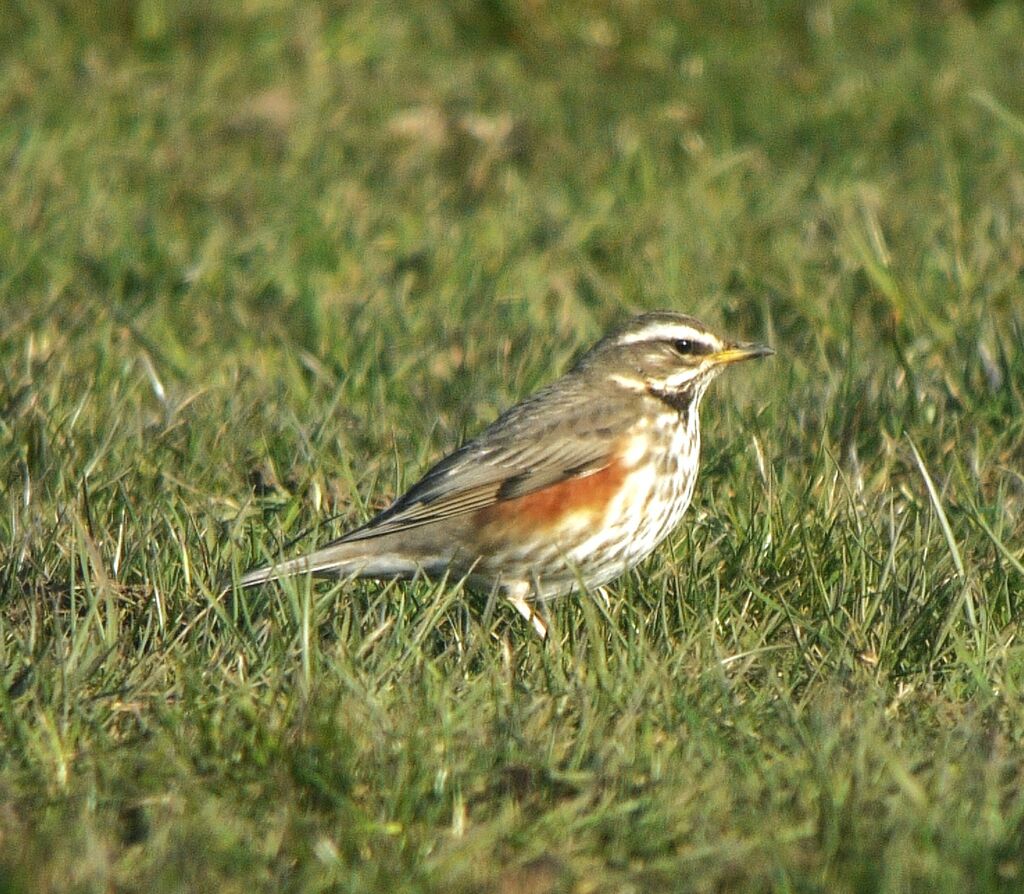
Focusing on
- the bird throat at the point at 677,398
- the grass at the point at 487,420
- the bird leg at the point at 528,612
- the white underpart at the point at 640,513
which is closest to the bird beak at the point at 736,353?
the bird throat at the point at 677,398

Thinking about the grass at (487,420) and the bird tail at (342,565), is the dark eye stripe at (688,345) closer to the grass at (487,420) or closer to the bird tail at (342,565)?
the grass at (487,420)

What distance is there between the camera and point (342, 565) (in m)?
6.57

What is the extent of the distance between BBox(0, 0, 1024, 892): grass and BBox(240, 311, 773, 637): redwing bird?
191 mm

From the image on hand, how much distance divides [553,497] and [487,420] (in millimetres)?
1408

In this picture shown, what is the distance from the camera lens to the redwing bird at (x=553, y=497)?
22.2ft

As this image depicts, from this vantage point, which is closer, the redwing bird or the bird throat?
the redwing bird

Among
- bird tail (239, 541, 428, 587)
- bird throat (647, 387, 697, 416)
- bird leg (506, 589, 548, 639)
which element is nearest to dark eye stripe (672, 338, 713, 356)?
bird throat (647, 387, 697, 416)

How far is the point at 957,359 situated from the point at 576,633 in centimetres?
298

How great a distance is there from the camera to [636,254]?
10203 millimetres

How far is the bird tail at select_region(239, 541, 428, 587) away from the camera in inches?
243

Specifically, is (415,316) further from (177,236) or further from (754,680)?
(754,680)

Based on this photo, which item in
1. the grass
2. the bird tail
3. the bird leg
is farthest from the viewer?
the bird leg

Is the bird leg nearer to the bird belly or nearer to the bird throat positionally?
the bird belly

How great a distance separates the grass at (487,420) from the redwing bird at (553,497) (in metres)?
0.19
